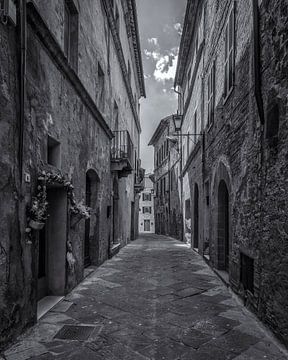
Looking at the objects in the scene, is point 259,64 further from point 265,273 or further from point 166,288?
point 166,288

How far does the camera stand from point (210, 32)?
9.83 m

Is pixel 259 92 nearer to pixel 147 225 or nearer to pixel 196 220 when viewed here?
pixel 196 220

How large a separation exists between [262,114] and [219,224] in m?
4.11

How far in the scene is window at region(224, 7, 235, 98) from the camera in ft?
21.7

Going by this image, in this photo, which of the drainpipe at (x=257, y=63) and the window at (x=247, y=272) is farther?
the window at (x=247, y=272)

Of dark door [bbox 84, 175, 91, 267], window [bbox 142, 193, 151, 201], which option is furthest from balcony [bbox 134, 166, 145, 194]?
window [bbox 142, 193, 151, 201]

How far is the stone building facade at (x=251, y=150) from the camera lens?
3.78 metres

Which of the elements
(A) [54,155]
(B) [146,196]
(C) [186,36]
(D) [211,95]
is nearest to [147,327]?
(A) [54,155]

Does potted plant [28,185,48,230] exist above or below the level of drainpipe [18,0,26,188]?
below

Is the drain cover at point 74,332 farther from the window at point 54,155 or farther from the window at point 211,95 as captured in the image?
the window at point 211,95

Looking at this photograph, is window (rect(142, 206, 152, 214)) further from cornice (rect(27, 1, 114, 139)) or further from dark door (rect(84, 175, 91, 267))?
cornice (rect(27, 1, 114, 139))

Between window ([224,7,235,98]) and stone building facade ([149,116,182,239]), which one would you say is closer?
window ([224,7,235,98])

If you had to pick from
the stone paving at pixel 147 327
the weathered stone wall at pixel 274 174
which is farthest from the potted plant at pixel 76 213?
the weathered stone wall at pixel 274 174

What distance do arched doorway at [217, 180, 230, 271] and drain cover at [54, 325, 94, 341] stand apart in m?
4.55
